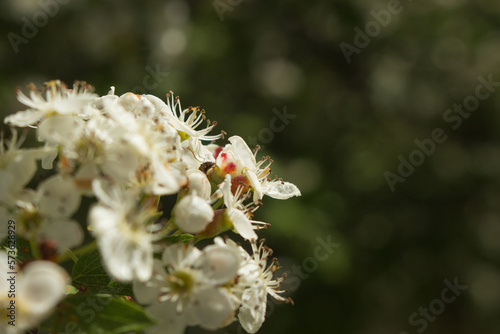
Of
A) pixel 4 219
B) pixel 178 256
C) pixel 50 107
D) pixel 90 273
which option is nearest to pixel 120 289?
pixel 90 273

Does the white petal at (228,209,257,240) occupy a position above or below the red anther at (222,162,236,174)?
above

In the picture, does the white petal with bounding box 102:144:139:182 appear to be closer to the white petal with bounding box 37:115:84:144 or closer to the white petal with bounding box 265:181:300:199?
the white petal with bounding box 37:115:84:144

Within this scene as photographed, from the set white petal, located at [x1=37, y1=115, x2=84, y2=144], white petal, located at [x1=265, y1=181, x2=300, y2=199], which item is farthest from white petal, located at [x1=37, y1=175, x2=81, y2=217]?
white petal, located at [x1=265, y1=181, x2=300, y2=199]

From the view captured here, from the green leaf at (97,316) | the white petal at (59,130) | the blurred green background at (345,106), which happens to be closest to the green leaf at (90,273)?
the green leaf at (97,316)

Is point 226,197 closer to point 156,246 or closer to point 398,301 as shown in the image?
point 156,246

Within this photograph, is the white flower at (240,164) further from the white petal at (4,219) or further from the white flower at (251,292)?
the white petal at (4,219)
